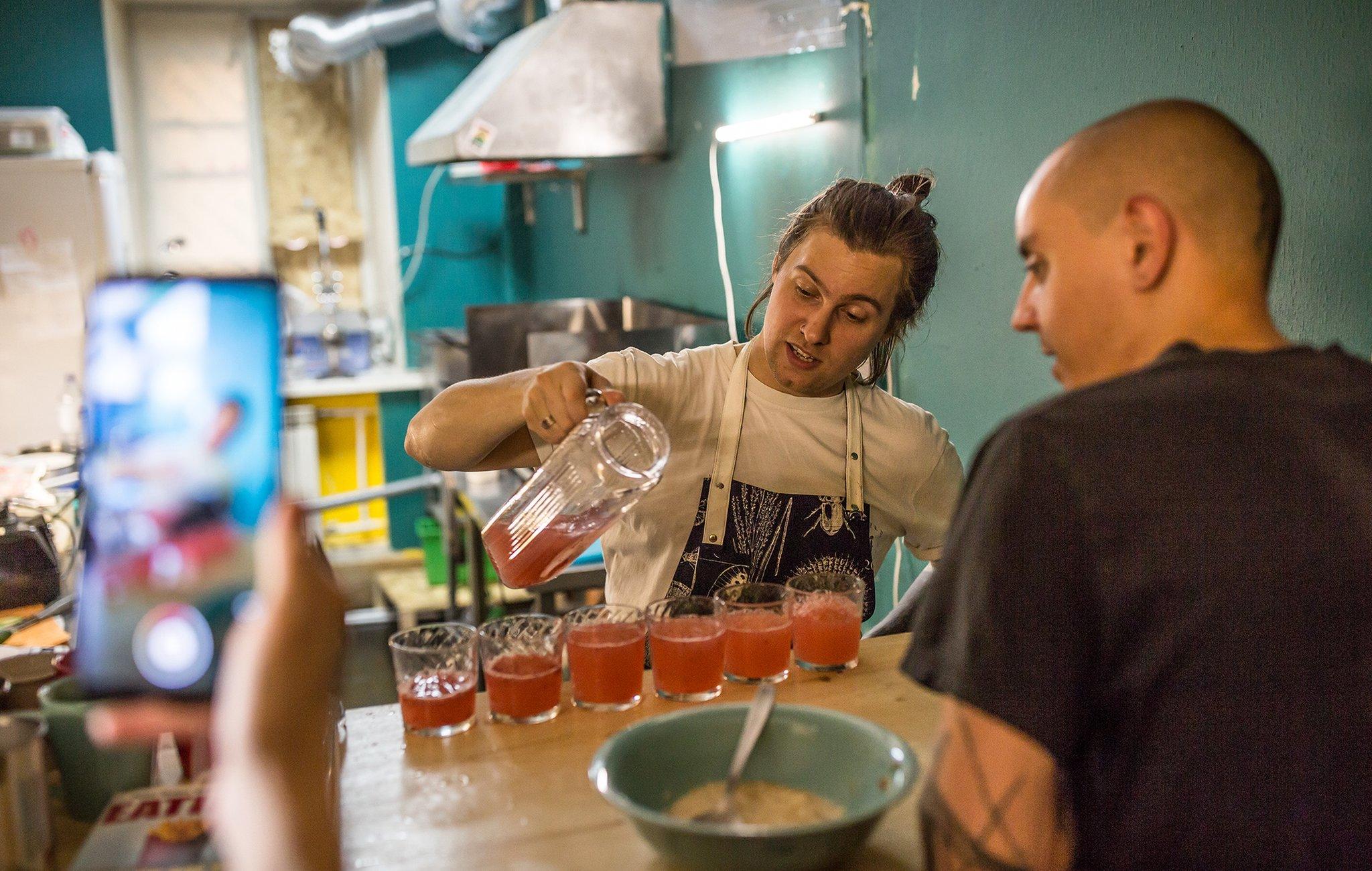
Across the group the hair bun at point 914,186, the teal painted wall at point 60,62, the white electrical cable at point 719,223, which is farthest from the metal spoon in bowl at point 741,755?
the teal painted wall at point 60,62

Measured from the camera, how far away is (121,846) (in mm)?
942

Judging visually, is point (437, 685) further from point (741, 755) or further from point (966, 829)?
point (966, 829)

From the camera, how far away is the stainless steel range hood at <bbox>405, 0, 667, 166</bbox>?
3531 mm

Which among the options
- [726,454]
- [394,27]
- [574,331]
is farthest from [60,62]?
[726,454]

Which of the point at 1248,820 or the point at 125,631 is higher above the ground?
the point at 125,631

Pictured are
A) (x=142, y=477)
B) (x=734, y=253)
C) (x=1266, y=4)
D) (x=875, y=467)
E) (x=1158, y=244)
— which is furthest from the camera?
(x=734, y=253)

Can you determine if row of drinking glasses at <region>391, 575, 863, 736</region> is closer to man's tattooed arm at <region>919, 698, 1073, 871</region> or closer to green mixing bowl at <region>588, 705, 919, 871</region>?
green mixing bowl at <region>588, 705, 919, 871</region>

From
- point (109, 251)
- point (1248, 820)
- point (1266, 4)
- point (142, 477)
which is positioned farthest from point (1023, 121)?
point (109, 251)

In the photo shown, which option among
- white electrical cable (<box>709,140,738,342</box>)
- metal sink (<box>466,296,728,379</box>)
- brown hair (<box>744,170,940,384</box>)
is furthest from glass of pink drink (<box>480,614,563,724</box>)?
white electrical cable (<box>709,140,738,342</box>)

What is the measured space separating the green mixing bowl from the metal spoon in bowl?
0.02 meters

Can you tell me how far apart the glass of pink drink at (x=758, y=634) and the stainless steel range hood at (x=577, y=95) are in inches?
98.4

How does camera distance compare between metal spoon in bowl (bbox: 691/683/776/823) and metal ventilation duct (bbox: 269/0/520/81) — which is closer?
metal spoon in bowl (bbox: 691/683/776/823)

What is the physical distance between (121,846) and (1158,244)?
41.2 inches

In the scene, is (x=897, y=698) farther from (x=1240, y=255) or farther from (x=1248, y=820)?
(x=1240, y=255)
